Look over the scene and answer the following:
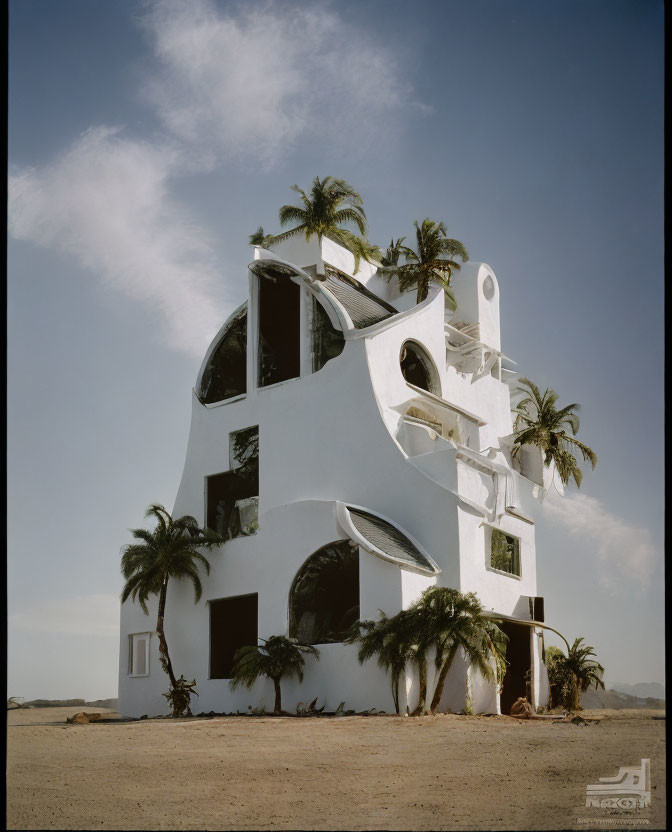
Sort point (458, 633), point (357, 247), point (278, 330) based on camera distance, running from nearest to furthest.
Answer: point (458, 633), point (278, 330), point (357, 247)

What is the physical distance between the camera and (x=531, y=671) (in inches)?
1185

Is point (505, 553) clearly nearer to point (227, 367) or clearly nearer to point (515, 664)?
point (515, 664)

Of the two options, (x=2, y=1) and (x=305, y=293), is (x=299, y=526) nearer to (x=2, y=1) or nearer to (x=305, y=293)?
(x=305, y=293)

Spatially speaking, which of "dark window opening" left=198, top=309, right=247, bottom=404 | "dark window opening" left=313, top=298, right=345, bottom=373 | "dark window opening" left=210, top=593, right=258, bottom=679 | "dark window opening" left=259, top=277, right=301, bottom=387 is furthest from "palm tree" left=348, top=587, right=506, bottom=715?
"dark window opening" left=198, top=309, right=247, bottom=404

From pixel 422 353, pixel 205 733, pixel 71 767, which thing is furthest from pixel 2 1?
pixel 422 353

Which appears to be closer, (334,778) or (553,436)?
(334,778)

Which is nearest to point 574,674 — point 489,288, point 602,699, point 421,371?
point 602,699

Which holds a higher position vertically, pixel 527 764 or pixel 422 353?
pixel 422 353

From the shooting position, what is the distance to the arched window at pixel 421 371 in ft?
111

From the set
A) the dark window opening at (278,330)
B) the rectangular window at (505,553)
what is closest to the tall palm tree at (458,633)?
the rectangular window at (505,553)

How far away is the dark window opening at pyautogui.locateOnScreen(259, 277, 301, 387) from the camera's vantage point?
3350cm

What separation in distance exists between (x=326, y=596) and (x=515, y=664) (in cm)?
670

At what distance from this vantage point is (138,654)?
33.2m

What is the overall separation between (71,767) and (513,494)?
18744mm
